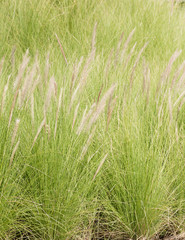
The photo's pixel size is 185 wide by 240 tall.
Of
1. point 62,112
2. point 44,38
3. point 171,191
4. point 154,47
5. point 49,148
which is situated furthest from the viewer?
point 154,47

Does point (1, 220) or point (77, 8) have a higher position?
point (77, 8)

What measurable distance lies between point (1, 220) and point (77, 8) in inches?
111

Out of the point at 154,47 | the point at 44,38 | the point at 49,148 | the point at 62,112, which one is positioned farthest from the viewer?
the point at 154,47

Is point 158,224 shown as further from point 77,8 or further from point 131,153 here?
point 77,8

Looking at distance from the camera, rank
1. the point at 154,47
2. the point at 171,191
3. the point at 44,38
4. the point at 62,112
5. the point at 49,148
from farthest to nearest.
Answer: the point at 154,47
the point at 44,38
the point at 171,191
the point at 62,112
the point at 49,148

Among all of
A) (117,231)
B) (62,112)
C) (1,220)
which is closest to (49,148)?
(62,112)

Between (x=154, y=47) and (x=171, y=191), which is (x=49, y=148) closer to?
(x=171, y=191)

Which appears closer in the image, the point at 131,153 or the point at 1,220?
the point at 1,220

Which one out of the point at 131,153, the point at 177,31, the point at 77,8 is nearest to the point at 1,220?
the point at 131,153

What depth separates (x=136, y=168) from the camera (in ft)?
4.61

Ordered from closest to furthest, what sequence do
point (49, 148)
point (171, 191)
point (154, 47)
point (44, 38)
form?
point (49, 148) → point (171, 191) → point (44, 38) → point (154, 47)

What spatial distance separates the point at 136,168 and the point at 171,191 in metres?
0.27

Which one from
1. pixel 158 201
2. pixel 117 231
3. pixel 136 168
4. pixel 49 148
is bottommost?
pixel 117 231

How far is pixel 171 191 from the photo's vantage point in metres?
1.55
